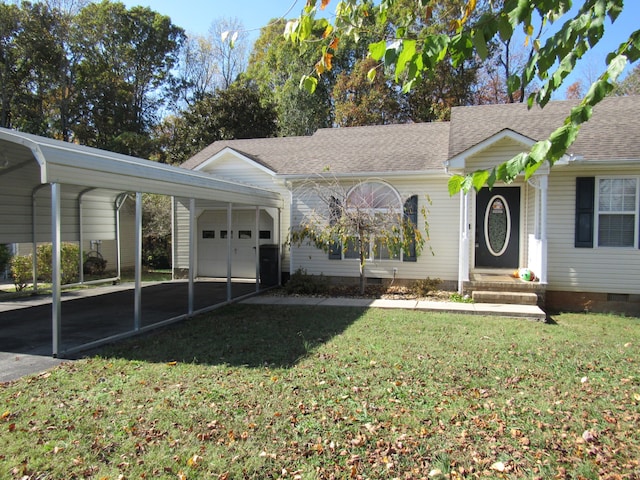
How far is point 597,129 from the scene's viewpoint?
1096 cm

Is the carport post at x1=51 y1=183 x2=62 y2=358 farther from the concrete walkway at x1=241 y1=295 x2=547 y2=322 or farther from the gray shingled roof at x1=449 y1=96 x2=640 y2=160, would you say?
the gray shingled roof at x1=449 y1=96 x2=640 y2=160

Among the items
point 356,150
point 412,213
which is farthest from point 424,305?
point 356,150

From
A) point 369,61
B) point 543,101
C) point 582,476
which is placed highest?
point 369,61

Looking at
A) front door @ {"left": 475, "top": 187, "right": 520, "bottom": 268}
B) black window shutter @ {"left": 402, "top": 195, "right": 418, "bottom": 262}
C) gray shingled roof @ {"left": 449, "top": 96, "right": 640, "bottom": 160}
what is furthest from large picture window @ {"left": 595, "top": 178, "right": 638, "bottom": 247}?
black window shutter @ {"left": 402, "top": 195, "right": 418, "bottom": 262}

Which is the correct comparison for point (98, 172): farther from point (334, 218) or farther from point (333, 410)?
point (334, 218)

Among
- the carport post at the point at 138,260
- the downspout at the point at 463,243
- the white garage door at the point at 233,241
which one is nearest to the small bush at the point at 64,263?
the white garage door at the point at 233,241

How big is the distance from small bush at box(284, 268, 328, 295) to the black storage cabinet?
110 centimetres

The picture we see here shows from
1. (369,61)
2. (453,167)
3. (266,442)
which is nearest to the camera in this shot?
(266,442)

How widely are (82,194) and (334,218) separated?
23.3 feet

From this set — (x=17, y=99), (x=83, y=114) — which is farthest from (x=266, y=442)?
(x=83, y=114)

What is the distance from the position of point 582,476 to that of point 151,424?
11.7 ft

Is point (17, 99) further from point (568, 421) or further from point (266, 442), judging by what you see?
point (568, 421)

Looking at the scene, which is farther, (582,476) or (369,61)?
(369,61)

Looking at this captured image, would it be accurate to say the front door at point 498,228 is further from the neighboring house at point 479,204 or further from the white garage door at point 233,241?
the white garage door at point 233,241
